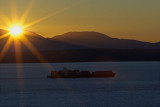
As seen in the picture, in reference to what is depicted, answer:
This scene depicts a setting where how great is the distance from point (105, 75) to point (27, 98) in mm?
37787

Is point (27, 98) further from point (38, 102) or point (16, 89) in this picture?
point (16, 89)

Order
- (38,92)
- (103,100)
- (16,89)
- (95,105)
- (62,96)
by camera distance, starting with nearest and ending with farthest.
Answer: (95,105) < (103,100) < (62,96) < (38,92) < (16,89)

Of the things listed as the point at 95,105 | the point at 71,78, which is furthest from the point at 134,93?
the point at 71,78

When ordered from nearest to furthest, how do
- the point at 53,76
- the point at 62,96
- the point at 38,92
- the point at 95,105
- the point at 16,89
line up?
the point at 95,105
the point at 62,96
the point at 38,92
the point at 16,89
the point at 53,76

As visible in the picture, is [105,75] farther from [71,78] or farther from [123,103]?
[123,103]

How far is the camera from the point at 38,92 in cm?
5628

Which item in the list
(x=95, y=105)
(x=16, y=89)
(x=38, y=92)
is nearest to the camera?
(x=95, y=105)

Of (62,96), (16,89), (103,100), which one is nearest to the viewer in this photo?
(103,100)

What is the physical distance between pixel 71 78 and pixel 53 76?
309cm

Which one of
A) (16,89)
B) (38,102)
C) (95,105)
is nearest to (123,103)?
(95,105)

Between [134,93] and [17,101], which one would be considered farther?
[134,93]

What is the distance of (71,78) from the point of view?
8425cm

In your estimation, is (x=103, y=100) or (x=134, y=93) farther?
(x=134, y=93)

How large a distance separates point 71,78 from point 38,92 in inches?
1109
